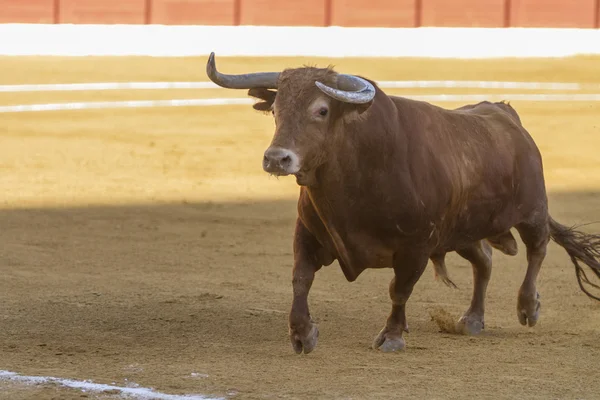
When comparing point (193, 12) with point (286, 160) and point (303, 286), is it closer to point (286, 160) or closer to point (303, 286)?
point (303, 286)

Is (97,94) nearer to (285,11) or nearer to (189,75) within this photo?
(189,75)

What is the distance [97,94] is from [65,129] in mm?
2540

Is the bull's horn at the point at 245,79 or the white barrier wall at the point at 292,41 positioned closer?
the bull's horn at the point at 245,79

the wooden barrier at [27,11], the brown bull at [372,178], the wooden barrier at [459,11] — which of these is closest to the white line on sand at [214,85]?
the wooden barrier at [459,11]

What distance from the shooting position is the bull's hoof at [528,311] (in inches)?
246

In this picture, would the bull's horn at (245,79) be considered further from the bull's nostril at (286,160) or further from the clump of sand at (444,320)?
the clump of sand at (444,320)

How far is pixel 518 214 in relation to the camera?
6.39 m

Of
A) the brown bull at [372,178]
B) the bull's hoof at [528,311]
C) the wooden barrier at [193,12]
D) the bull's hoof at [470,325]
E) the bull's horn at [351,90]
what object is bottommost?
the bull's hoof at [470,325]

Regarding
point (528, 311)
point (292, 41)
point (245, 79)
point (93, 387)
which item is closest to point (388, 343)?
point (528, 311)

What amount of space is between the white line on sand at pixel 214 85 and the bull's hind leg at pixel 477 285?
10.2 m

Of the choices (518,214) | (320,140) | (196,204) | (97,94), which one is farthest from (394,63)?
(320,140)

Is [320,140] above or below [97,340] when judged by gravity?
above

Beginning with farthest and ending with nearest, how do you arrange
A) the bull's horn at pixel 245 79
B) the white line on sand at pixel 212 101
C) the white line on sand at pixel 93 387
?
1. the white line on sand at pixel 212 101
2. the bull's horn at pixel 245 79
3. the white line on sand at pixel 93 387

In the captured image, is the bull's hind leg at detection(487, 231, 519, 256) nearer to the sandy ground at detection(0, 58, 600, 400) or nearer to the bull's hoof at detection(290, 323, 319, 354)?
the sandy ground at detection(0, 58, 600, 400)
